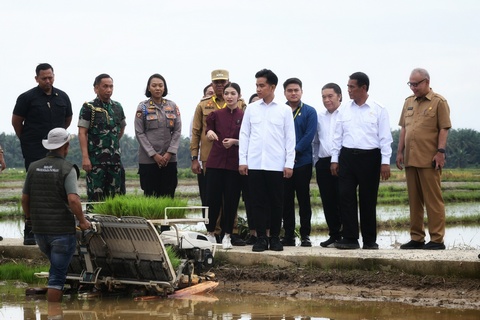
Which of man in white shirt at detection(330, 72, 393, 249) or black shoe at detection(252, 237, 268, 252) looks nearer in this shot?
black shoe at detection(252, 237, 268, 252)

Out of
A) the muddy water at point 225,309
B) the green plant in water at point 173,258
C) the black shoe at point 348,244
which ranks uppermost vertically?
the green plant in water at point 173,258

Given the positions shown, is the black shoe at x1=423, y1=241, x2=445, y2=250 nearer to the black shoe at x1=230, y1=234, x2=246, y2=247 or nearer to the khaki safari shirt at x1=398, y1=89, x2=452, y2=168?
the khaki safari shirt at x1=398, y1=89, x2=452, y2=168

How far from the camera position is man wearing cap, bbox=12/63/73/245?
10078 millimetres

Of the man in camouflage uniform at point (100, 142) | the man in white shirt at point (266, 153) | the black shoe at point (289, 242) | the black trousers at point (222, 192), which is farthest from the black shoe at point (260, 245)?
the man in camouflage uniform at point (100, 142)

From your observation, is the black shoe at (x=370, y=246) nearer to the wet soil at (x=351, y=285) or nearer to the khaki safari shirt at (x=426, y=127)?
the khaki safari shirt at (x=426, y=127)

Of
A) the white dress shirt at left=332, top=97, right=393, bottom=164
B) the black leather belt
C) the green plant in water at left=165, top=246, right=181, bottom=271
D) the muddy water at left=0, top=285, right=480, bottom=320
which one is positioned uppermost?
the white dress shirt at left=332, top=97, right=393, bottom=164

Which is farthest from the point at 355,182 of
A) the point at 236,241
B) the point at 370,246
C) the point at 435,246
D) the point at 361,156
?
the point at 236,241

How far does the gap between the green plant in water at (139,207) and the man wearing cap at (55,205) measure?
19.9 inches

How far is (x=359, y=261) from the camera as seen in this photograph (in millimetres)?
8430

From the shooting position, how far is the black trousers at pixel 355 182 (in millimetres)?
9453

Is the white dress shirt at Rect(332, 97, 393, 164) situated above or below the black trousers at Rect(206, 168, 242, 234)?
above

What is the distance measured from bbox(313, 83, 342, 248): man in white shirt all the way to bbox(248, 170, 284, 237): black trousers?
0.92 metres

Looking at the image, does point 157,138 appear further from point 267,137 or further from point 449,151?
point 449,151

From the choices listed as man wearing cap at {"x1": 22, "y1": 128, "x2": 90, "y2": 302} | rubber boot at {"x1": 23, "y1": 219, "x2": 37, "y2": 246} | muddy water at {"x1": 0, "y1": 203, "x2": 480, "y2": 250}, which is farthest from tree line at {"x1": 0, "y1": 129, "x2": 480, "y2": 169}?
man wearing cap at {"x1": 22, "y1": 128, "x2": 90, "y2": 302}
